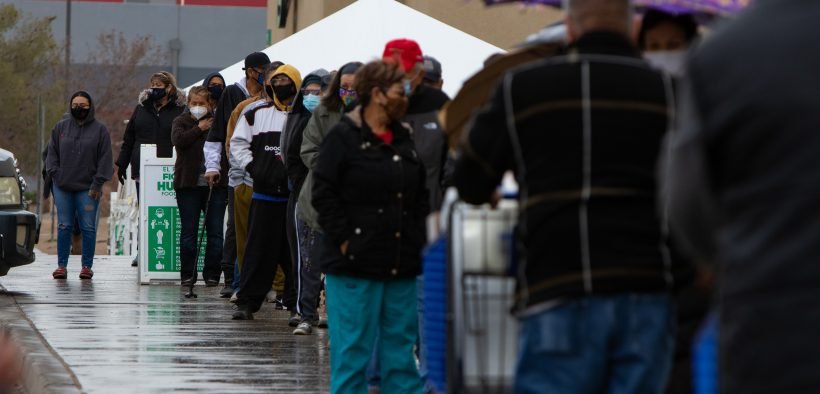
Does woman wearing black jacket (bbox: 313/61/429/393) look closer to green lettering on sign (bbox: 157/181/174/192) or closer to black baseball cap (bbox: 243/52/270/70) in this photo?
black baseball cap (bbox: 243/52/270/70)

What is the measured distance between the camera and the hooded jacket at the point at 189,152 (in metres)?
16.1

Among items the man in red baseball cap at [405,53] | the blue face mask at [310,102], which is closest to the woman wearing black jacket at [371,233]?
the man in red baseball cap at [405,53]

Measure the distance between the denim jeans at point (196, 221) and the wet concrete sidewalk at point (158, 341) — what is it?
0.33 meters

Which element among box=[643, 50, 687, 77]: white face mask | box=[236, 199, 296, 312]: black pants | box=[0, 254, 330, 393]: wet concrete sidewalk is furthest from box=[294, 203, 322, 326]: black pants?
box=[643, 50, 687, 77]: white face mask

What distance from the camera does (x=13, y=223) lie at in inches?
605

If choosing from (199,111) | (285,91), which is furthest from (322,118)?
(199,111)

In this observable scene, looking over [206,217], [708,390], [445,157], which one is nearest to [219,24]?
[206,217]

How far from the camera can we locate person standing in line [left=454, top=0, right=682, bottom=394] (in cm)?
459

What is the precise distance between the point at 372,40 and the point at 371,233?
814 centimetres

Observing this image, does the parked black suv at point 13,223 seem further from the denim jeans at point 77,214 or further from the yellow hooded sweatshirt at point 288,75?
the yellow hooded sweatshirt at point 288,75

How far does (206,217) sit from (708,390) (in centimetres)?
1177

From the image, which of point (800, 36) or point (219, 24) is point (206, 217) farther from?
point (219, 24)

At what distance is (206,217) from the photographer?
53.4 ft

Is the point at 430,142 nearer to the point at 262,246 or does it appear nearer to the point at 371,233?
the point at 371,233
